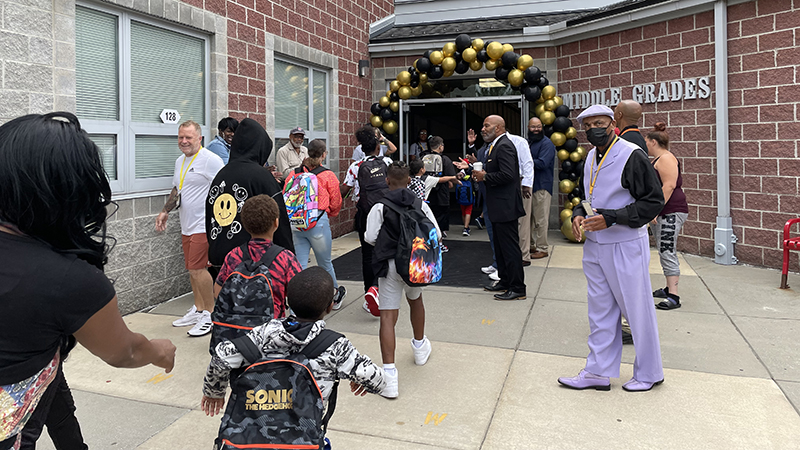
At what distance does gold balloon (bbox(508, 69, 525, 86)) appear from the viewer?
31.4 ft

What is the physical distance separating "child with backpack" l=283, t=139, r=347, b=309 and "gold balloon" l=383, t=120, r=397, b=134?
5.42 m

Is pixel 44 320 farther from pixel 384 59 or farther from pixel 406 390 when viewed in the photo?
pixel 384 59

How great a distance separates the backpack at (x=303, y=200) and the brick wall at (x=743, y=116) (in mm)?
5702

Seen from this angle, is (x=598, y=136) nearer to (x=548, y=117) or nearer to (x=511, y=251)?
(x=511, y=251)

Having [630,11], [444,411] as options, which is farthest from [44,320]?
[630,11]

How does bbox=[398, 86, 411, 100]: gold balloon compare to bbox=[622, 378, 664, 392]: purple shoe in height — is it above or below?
above

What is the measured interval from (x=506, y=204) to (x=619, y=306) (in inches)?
96.4

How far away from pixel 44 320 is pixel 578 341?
420 centimetres

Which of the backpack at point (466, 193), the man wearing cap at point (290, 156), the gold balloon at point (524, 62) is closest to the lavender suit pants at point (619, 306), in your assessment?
the man wearing cap at point (290, 156)

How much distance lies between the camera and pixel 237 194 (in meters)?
4.02

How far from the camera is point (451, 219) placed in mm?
13109

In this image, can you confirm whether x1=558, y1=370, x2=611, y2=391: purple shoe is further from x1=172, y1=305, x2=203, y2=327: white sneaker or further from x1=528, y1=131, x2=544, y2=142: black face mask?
x1=528, y1=131, x2=544, y2=142: black face mask

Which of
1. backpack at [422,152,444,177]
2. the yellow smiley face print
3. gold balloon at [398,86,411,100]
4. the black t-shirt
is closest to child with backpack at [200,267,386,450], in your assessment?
the black t-shirt

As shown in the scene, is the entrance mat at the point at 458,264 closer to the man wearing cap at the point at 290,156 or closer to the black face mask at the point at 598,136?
the man wearing cap at the point at 290,156
